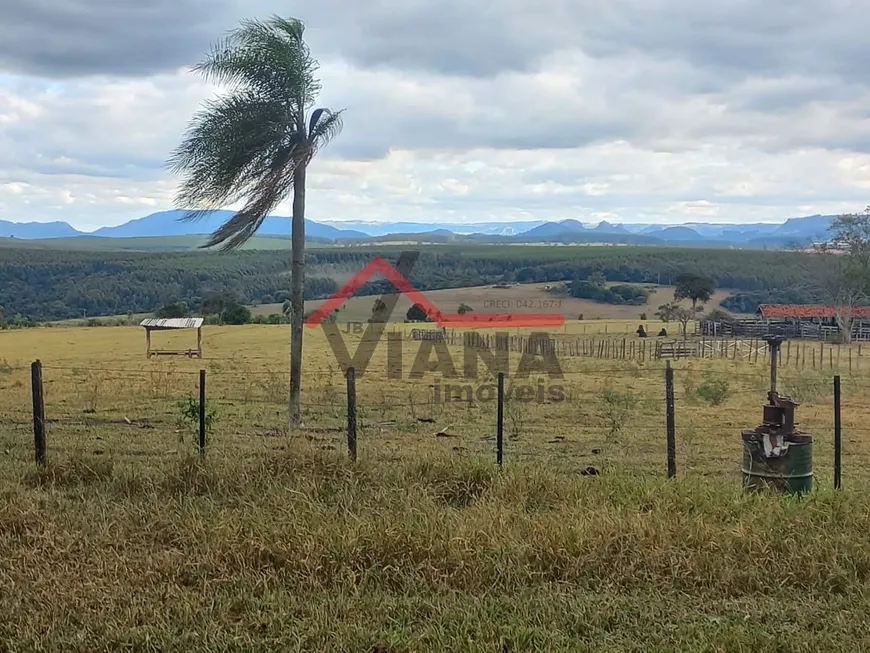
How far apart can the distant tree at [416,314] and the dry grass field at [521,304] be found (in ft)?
1.73

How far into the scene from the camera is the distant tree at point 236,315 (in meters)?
56.6

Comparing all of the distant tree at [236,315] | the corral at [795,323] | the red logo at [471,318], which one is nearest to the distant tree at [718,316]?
the corral at [795,323]

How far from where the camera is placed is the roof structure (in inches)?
2360

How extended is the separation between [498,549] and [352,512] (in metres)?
1.38

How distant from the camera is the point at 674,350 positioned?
39.0m

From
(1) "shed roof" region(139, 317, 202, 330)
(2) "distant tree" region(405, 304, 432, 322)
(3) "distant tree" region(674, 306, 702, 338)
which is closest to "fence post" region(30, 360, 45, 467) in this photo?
(1) "shed roof" region(139, 317, 202, 330)

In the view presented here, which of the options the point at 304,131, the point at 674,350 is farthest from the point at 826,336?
the point at 304,131

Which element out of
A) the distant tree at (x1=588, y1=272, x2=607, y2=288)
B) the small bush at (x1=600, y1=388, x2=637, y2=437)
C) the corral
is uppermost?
the distant tree at (x1=588, y1=272, x2=607, y2=288)

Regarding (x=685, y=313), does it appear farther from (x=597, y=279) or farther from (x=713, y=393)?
(x=713, y=393)

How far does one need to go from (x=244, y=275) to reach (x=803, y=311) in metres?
45.8

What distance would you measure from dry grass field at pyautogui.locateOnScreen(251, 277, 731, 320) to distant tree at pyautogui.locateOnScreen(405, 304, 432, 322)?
53 cm

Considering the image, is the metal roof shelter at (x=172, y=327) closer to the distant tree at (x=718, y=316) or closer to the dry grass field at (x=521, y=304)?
the dry grass field at (x=521, y=304)

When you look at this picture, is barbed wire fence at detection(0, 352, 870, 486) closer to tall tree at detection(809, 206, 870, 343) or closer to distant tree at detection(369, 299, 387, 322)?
distant tree at detection(369, 299, 387, 322)

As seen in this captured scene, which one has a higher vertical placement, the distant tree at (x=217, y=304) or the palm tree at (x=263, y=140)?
the palm tree at (x=263, y=140)
